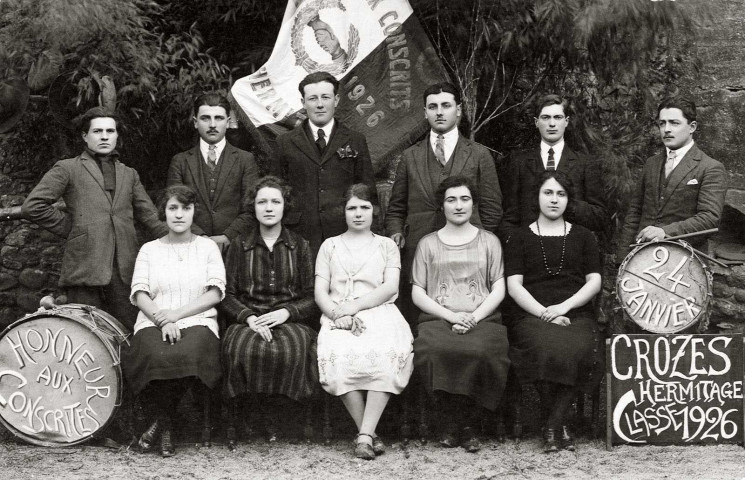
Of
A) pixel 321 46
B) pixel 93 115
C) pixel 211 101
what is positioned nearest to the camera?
pixel 93 115

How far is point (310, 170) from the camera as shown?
5.77m

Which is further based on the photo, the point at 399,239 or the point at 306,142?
the point at 306,142

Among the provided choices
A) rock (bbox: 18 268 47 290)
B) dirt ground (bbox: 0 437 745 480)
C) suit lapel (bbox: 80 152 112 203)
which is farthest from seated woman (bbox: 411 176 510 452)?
rock (bbox: 18 268 47 290)

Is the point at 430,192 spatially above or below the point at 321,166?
below

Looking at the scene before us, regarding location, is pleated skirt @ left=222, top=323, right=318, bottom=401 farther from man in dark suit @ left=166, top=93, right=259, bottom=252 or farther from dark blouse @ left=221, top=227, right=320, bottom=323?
man in dark suit @ left=166, top=93, right=259, bottom=252

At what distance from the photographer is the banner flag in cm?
663

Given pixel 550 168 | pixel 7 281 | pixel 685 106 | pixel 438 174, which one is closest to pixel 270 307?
pixel 438 174

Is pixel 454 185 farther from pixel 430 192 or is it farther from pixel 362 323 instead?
pixel 362 323

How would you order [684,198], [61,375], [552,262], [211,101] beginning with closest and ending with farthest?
[61,375], [552,262], [684,198], [211,101]

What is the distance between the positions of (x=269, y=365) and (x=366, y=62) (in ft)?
8.06

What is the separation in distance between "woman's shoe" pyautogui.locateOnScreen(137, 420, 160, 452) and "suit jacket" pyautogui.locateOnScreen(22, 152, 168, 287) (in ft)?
2.96

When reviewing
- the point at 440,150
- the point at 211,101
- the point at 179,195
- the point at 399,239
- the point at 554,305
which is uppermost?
the point at 211,101

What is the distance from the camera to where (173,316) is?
5219mm

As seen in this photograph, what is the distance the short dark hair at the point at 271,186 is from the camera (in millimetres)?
5480
